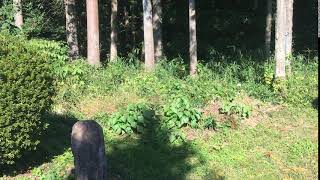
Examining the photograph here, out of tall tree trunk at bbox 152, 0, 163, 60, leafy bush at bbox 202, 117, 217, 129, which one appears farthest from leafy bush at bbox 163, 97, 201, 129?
tall tree trunk at bbox 152, 0, 163, 60

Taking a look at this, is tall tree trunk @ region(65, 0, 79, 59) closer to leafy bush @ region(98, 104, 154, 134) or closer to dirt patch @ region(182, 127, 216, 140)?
leafy bush @ region(98, 104, 154, 134)

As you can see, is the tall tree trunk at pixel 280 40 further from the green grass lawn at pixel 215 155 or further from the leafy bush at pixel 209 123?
the leafy bush at pixel 209 123

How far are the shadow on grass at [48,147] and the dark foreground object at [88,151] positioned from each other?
4132mm

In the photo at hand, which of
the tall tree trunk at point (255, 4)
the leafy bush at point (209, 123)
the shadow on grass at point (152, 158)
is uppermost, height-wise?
the tall tree trunk at point (255, 4)

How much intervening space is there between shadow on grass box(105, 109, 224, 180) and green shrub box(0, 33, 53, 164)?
1.47 metres

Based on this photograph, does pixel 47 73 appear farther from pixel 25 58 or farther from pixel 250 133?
pixel 250 133

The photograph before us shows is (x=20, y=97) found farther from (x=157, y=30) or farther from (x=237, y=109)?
(x=157, y=30)

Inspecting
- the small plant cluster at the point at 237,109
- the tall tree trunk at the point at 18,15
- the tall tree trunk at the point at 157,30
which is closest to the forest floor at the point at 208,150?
the small plant cluster at the point at 237,109

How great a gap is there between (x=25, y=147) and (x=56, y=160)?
0.92 meters

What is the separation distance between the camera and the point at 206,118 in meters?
10.7

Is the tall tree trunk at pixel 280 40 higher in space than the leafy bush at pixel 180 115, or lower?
higher

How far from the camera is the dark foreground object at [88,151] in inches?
199

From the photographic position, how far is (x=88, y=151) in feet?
16.6

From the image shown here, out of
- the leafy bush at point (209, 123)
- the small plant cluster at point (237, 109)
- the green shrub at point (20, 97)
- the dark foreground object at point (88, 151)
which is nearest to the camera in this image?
the dark foreground object at point (88, 151)
